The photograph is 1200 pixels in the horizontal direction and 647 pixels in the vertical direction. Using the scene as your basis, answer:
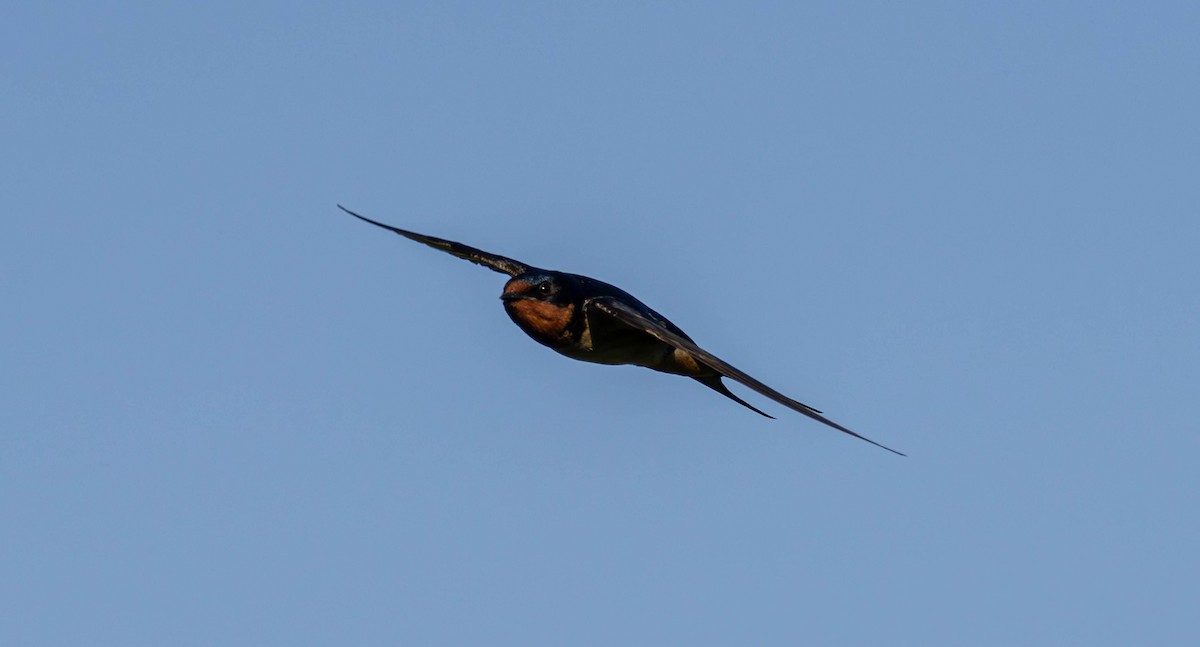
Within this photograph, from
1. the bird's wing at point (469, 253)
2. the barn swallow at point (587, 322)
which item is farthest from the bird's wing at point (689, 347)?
the bird's wing at point (469, 253)

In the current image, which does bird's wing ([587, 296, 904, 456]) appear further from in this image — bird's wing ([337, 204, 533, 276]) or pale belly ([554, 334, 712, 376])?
bird's wing ([337, 204, 533, 276])

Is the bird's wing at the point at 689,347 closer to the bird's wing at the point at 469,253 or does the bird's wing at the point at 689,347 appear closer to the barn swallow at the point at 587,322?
the barn swallow at the point at 587,322

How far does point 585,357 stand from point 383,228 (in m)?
3.24

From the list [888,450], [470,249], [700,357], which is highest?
[470,249]

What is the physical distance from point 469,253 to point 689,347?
4.96 meters

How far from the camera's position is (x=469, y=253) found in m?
18.4

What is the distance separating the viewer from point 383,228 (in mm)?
18703

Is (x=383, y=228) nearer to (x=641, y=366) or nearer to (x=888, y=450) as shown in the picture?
(x=641, y=366)

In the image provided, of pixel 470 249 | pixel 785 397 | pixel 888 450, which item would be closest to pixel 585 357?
pixel 470 249

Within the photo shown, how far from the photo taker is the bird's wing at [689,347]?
39.1ft

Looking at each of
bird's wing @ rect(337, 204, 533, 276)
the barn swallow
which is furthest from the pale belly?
bird's wing @ rect(337, 204, 533, 276)

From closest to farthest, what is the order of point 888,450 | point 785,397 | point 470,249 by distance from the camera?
point 888,450
point 785,397
point 470,249

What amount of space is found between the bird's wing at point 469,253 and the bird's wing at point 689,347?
2.03 metres

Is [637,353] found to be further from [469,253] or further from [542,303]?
[469,253]
